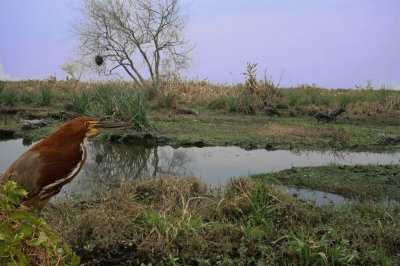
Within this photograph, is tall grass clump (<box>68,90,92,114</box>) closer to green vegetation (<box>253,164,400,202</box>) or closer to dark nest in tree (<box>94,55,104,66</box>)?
green vegetation (<box>253,164,400,202</box>)

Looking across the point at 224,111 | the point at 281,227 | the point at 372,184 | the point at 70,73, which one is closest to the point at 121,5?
the point at 70,73

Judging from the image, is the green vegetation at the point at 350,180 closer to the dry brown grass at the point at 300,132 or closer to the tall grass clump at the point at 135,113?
the dry brown grass at the point at 300,132

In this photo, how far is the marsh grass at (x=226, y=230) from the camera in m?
3.39

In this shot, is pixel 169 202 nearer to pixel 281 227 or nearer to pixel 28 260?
pixel 281 227

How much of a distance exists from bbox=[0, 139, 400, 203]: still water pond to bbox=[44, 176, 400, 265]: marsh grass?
141cm

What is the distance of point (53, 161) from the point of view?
294 cm

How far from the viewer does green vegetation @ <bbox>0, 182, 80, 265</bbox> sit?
1.89m

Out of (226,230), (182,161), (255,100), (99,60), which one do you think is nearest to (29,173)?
(226,230)

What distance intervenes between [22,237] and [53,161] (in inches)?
39.2

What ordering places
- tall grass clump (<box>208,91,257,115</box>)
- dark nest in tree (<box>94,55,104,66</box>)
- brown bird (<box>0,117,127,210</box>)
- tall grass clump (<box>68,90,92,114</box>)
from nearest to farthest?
brown bird (<box>0,117,127,210</box>)
tall grass clump (<box>68,90,92,114</box>)
tall grass clump (<box>208,91,257,115</box>)
dark nest in tree (<box>94,55,104,66</box>)

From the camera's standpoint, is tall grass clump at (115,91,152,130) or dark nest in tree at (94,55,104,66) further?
dark nest in tree at (94,55,104,66)

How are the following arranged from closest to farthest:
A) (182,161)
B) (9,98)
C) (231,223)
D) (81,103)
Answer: (231,223), (182,161), (81,103), (9,98)

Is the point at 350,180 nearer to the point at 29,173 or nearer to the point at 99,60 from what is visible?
the point at 29,173

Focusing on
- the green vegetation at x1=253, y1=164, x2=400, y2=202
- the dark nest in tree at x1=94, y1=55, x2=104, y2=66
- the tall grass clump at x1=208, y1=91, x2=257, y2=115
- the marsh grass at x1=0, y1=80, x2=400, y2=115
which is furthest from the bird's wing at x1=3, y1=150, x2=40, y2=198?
the dark nest in tree at x1=94, y1=55, x2=104, y2=66
